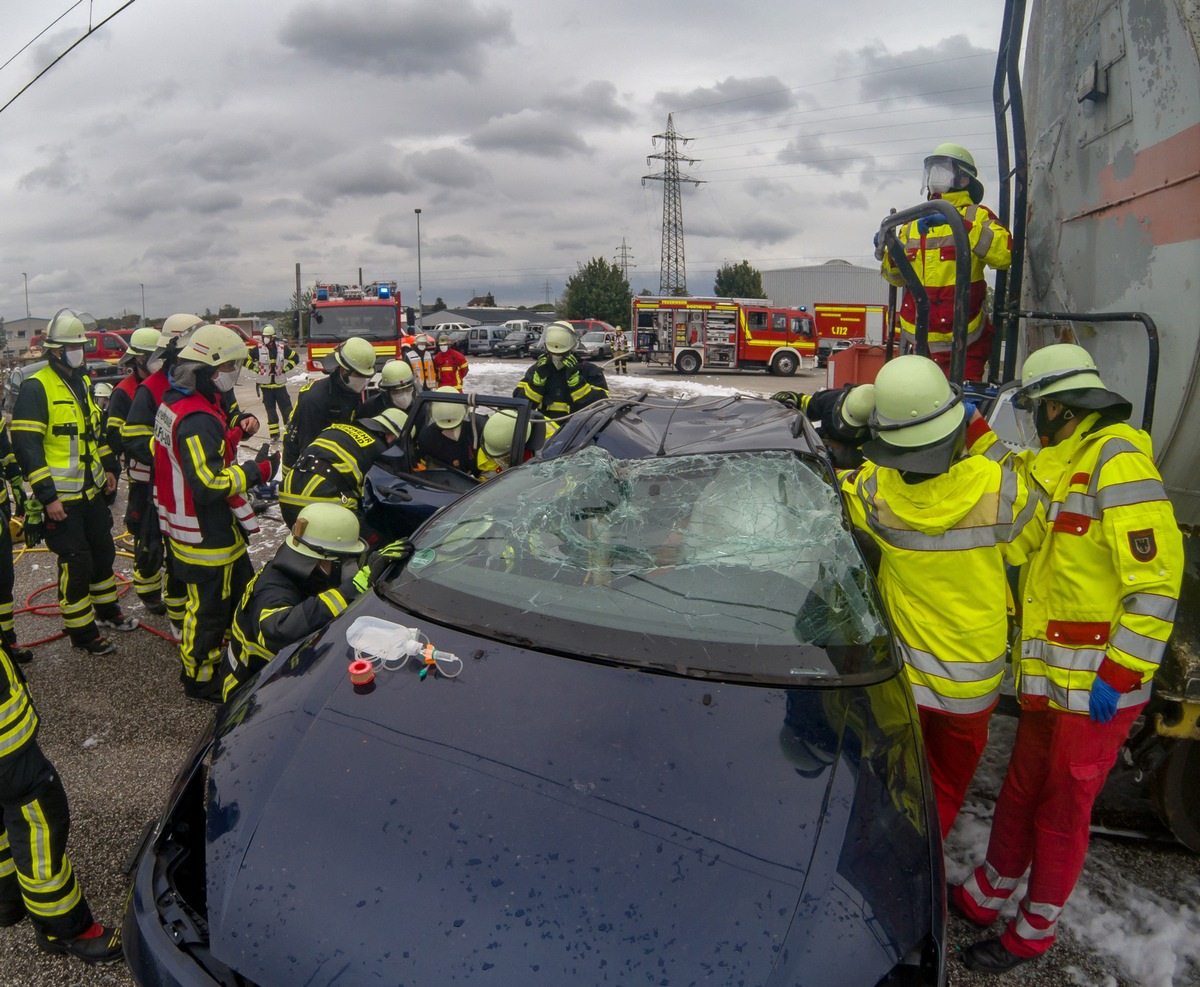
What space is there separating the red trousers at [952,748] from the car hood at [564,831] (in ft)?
1.61

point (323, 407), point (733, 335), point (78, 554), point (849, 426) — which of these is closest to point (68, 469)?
point (78, 554)

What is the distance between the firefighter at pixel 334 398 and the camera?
521 cm

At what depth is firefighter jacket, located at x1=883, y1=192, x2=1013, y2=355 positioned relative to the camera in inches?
161

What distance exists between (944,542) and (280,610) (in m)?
2.26

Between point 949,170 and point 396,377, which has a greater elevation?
point 949,170

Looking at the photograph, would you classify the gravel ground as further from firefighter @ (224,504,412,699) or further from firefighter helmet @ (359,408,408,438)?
firefighter helmet @ (359,408,408,438)

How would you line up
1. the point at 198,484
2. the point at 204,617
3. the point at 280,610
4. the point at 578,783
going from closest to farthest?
1. the point at 578,783
2. the point at 280,610
3. the point at 198,484
4. the point at 204,617

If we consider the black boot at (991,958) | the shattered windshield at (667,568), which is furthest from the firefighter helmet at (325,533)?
the black boot at (991,958)

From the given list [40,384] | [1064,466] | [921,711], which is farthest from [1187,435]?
[40,384]

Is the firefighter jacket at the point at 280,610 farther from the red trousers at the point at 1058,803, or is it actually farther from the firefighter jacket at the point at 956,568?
the red trousers at the point at 1058,803

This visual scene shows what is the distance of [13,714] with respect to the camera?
2.24m

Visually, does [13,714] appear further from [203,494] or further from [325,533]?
[203,494]

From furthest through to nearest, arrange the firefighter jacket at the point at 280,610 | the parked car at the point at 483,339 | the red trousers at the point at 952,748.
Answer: the parked car at the point at 483,339 < the firefighter jacket at the point at 280,610 < the red trousers at the point at 952,748

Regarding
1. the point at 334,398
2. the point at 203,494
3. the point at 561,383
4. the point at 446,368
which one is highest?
the point at 446,368
